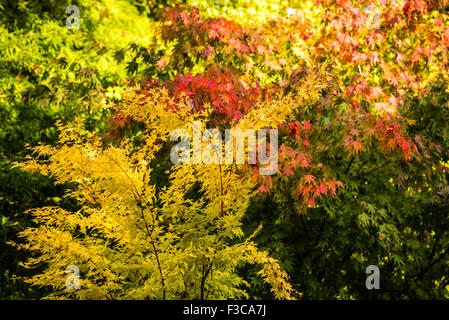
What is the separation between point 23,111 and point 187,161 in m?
4.37

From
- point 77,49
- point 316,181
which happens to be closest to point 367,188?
point 316,181

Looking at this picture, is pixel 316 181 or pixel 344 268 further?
pixel 344 268

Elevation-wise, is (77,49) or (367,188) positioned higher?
(77,49)

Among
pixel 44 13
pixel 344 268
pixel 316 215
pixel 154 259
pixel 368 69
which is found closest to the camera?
pixel 154 259

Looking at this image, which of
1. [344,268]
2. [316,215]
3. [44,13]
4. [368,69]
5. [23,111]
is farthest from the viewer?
[44,13]

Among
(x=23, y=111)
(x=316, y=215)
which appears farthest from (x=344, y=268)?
(x=23, y=111)

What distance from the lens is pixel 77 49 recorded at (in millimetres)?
7828

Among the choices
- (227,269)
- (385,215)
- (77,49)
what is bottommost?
(227,269)

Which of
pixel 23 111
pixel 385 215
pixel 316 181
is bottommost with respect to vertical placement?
pixel 385 215
